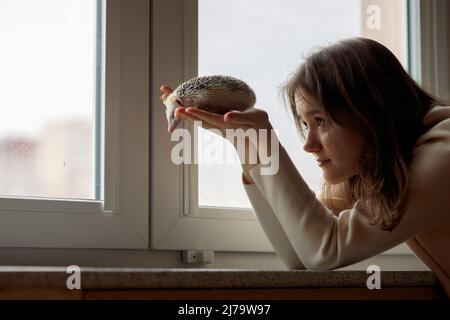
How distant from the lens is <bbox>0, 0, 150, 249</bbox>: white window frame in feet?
4.07

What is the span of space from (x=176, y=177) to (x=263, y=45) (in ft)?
1.15

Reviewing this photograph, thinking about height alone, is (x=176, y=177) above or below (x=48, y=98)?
below

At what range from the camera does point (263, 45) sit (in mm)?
1512

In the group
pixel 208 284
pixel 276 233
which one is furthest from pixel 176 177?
pixel 208 284

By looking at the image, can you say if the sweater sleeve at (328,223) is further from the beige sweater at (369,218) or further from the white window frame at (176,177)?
the white window frame at (176,177)

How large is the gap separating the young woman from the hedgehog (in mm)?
27

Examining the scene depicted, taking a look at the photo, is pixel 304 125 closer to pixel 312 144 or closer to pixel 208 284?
Answer: pixel 312 144

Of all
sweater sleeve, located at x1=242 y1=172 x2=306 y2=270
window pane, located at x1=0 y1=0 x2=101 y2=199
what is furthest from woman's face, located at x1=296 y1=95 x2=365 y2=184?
window pane, located at x1=0 y1=0 x2=101 y2=199

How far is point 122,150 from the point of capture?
1.31 m

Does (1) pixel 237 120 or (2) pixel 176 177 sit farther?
(2) pixel 176 177

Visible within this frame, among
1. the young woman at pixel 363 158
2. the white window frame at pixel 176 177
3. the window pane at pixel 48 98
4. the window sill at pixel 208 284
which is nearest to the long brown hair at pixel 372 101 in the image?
the young woman at pixel 363 158

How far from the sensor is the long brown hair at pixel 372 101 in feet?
3.55
